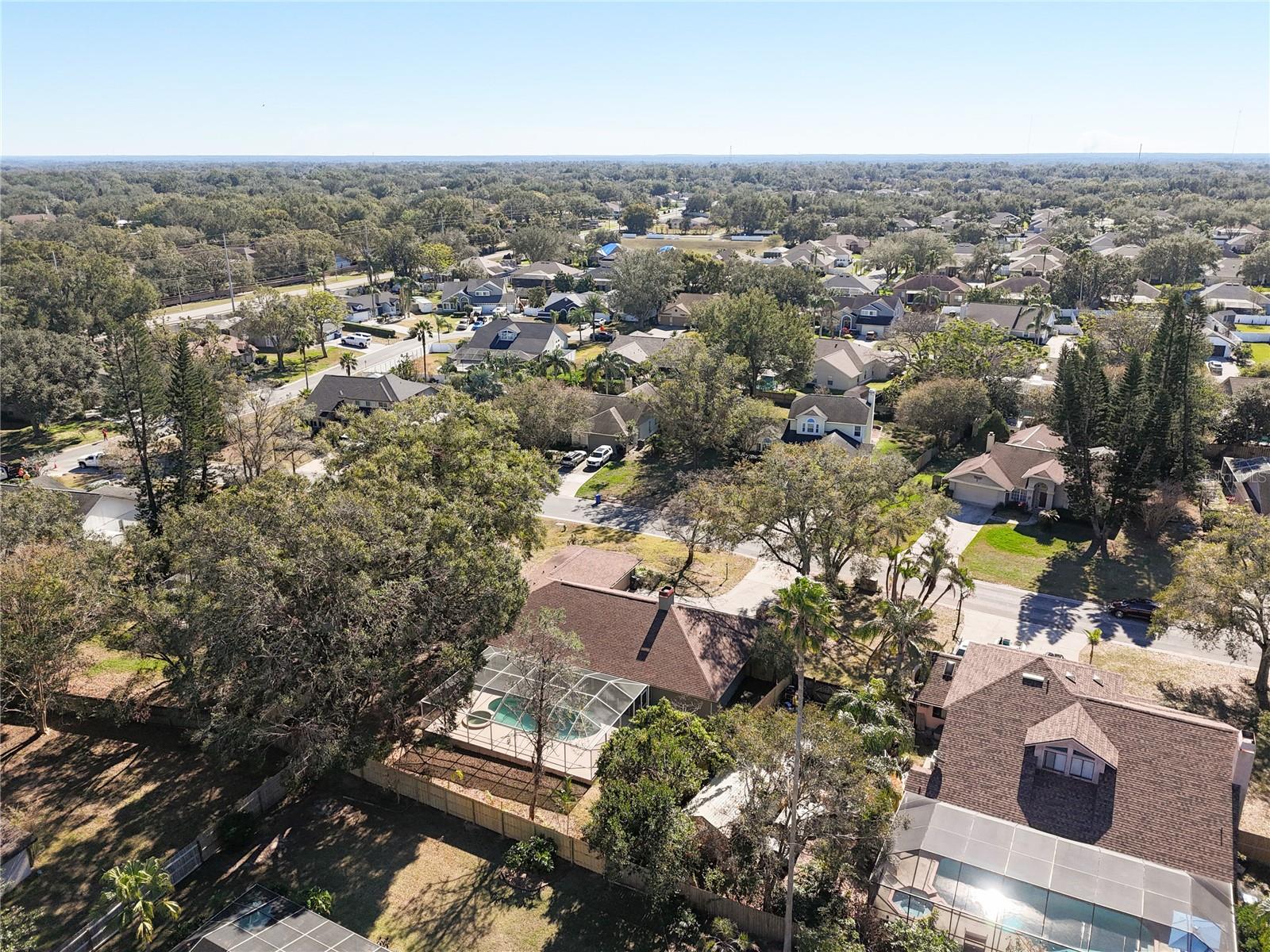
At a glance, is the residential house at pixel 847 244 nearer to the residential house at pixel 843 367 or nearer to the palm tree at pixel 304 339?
the residential house at pixel 843 367

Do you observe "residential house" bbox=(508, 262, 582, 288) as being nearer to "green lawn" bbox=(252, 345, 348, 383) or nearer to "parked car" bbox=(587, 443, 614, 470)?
"green lawn" bbox=(252, 345, 348, 383)

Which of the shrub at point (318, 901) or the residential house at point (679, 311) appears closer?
the shrub at point (318, 901)

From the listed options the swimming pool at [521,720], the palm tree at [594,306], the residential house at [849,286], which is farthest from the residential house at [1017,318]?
the swimming pool at [521,720]

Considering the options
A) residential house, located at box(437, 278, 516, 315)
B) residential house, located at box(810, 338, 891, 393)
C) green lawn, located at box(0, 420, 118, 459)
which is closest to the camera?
green lawn, located at box(0, 420, 118, 459)

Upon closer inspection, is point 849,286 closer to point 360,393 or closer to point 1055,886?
point 360,393

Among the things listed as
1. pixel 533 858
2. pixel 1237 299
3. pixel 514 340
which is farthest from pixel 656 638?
pixel 1237 299

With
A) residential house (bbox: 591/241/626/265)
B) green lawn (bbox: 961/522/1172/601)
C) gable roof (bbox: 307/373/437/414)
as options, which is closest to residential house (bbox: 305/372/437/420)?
gable roof (bbox: 307/373/437/414)

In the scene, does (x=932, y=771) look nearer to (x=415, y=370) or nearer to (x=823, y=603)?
(x=823, y=603)
